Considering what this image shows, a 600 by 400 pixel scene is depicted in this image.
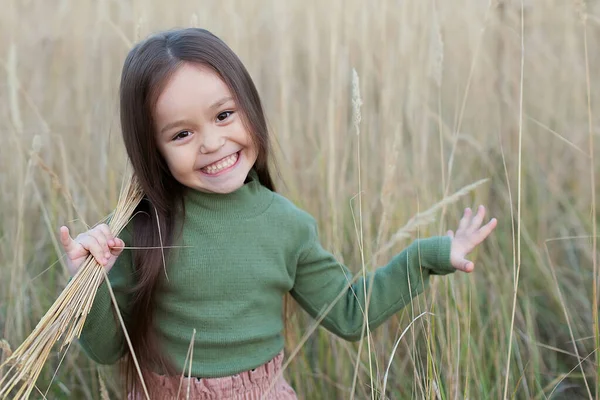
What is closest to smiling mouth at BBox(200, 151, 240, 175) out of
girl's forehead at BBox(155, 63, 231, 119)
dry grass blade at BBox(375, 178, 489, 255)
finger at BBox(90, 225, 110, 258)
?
girl's forehead at BBox(155, 63, 231, 119)

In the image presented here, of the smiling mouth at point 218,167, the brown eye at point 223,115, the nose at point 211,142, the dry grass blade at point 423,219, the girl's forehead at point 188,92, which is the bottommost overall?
the dry grass blade at point 423,219

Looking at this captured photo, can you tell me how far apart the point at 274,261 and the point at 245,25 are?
1.18 m

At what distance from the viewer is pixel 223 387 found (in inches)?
56.8

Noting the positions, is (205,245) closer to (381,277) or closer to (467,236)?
(381,277)

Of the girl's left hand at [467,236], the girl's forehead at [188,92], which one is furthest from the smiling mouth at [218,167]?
the girl's left hand at [467,236]

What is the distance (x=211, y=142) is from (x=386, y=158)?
48 cm

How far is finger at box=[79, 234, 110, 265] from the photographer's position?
4.31ft

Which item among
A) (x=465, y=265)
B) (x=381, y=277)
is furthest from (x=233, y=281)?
(x=465, y=265)

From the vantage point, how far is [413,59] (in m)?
2.15

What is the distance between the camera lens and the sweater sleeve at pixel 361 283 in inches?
57.9

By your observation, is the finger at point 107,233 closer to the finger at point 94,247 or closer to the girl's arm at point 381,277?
the finger at point 94,247

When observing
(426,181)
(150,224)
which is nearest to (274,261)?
(150,224)

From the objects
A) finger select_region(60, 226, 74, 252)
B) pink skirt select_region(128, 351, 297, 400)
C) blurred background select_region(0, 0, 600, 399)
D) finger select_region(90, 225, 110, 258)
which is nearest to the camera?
finger select_region(60, 226, 74, 252)

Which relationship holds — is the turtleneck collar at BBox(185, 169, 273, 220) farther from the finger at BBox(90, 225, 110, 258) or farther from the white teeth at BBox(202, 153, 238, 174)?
the finger at BBox(90, 225, 110, 258)
